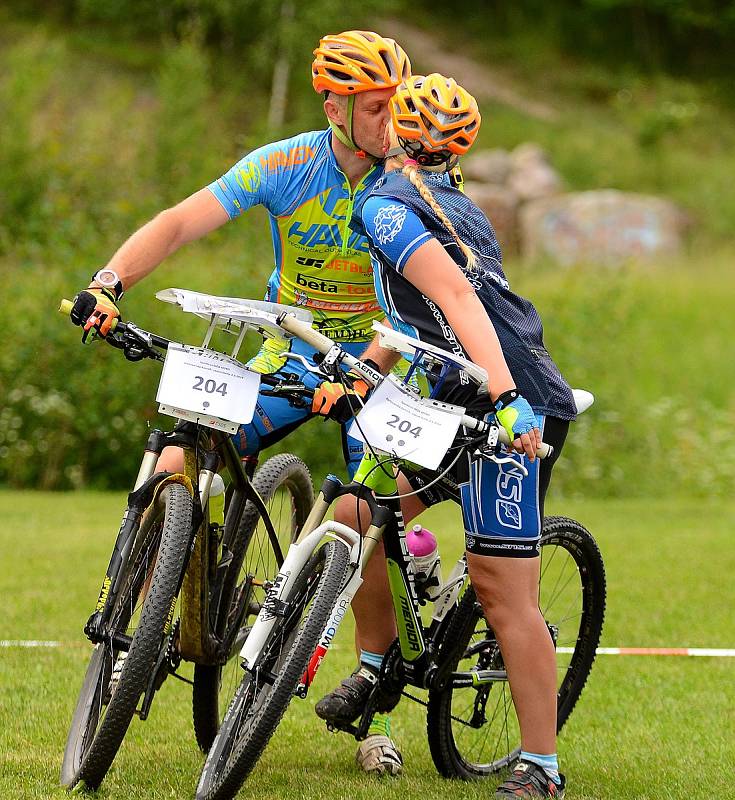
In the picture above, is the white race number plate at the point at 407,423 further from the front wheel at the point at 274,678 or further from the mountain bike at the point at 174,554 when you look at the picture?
the front wheel at the point at 274,678

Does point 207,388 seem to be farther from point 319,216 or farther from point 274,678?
point 319,216

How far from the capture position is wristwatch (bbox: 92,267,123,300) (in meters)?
4.17

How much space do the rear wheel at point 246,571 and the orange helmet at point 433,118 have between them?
1.26 meters

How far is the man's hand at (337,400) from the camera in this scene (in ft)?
12.9

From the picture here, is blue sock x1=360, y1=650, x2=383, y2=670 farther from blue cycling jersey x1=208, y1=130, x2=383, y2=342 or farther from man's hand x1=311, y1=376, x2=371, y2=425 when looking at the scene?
blue cycling jersey x1=208, y1=130, x2=383, y2=342

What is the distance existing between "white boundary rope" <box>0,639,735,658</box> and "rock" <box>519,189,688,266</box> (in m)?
23.1

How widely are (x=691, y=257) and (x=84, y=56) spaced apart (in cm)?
1925

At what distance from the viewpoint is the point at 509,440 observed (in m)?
3.90

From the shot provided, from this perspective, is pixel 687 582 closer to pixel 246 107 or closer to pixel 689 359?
pixel 689 359

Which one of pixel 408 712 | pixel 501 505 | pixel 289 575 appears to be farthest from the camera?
pixel 408 712

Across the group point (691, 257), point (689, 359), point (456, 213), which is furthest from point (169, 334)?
point (691, 257)

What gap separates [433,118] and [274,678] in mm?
1595

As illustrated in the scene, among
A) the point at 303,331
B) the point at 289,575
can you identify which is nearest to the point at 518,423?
the point at 303,331

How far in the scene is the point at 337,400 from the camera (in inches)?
155
